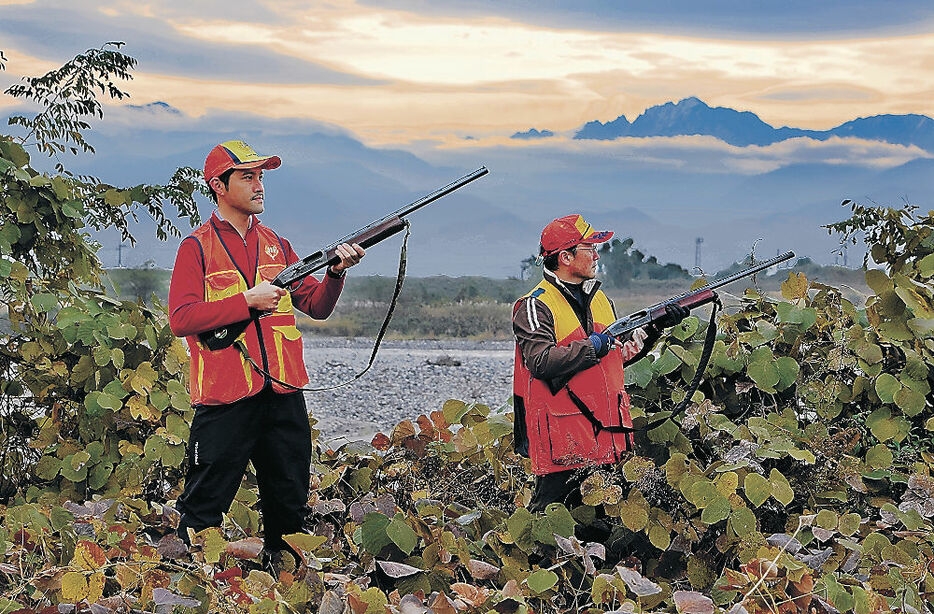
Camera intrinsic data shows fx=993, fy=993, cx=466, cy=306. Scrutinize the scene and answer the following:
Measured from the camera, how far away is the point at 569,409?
3.50 m

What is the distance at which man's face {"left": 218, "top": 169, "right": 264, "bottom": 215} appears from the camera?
3.69 meters

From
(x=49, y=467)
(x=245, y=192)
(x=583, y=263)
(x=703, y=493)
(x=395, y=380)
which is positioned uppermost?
(x=245, y=192)

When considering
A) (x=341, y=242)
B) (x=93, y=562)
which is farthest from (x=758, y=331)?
(x=93, y=562)

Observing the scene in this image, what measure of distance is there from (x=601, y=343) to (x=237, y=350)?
1.32 m

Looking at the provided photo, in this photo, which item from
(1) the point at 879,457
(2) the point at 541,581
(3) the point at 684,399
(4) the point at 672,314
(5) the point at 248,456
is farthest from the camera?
(1) the point at 879,457

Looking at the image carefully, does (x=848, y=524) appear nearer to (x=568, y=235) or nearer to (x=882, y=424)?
(x=882, y=424)

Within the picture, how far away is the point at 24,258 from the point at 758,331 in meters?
3.60

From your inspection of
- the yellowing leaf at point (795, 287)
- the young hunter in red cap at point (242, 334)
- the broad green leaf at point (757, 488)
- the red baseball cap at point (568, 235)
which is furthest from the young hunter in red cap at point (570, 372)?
the yellowing leaf at point (795, 287)

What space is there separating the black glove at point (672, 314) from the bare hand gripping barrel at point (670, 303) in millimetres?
17

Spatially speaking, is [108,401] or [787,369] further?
[108,401]

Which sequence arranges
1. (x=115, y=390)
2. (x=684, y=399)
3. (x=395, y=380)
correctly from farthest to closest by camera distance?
1. (x=395, y=380)
2. (x=115, y=390)
3. (x=684, y=399)

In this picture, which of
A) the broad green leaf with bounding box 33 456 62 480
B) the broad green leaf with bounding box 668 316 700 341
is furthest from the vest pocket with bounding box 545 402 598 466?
the broad green leaf with bounding box 33 456 62 480

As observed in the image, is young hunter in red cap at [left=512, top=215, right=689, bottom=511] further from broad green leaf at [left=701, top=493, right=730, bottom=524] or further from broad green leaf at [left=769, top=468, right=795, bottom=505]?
broad green leaf at [left=769, top=468, right=795, bottom=505]

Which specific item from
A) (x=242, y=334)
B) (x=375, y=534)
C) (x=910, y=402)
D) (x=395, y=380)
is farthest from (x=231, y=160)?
(x=395, y=380)
